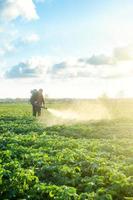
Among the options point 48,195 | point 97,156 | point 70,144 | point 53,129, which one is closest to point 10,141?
point 70,144

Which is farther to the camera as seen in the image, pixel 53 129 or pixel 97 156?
pixel 53 129

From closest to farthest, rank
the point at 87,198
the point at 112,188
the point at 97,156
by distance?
1. the point at 87,198
2. the point at 112,188
3. the point at 97,156

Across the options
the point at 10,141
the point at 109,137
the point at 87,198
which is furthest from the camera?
the point at 109,137

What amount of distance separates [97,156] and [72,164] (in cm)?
174

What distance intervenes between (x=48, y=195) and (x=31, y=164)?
3.57m

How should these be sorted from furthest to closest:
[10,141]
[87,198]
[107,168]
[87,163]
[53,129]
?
1. [53,129]
2. [10,141]
3. [87,163]
4. [107,168]
5. [87,198]

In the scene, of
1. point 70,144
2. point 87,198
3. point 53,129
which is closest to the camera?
point 87,198

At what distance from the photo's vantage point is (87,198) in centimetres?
1035

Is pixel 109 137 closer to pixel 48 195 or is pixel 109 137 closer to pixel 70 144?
pixel 70 144

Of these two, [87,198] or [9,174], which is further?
[9,174]

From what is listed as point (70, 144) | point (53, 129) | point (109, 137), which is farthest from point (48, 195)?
point (53, 129)

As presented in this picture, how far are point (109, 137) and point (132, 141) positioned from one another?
10.3ft

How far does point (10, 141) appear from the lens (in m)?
19.8

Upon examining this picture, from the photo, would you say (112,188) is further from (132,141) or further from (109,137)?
(109,137)
